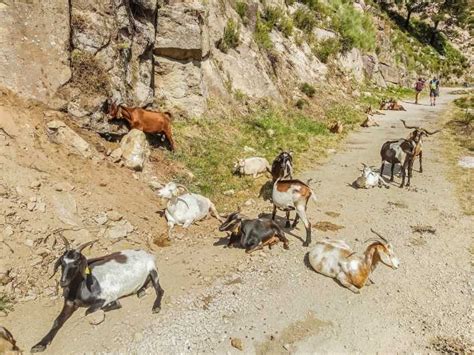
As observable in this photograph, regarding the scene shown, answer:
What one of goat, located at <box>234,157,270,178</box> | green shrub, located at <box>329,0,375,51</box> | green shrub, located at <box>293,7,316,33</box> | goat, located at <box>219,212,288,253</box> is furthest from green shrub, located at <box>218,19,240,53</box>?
green shrub, located at <box>329,0,375,51</box>

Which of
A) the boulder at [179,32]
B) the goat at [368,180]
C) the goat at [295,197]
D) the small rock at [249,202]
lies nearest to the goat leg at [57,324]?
the goat at [295,197]

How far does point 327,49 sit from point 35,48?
2159 centimetres

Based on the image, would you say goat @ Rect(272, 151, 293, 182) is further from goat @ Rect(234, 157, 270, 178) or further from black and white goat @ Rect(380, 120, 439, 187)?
black and white goat @ Rect(380, 120, 439, 187)

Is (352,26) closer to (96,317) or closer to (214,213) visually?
(214,213)

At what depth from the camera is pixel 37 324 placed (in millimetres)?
6246

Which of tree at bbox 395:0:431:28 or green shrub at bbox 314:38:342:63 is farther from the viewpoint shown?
tree at bbox 395:0:431:28

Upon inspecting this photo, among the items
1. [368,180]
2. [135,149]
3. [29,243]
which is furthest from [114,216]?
[368,180]

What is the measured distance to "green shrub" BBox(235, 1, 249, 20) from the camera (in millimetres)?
20950

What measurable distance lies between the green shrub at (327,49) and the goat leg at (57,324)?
24364mm

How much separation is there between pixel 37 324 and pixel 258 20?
20313 mm

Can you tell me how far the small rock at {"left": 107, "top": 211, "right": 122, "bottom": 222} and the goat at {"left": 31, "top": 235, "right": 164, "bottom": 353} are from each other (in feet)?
5.77

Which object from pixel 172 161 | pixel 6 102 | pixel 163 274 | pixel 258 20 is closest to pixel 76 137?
pixel 6 102

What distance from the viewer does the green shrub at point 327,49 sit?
26.9 metres

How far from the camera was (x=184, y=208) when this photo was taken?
954cm
